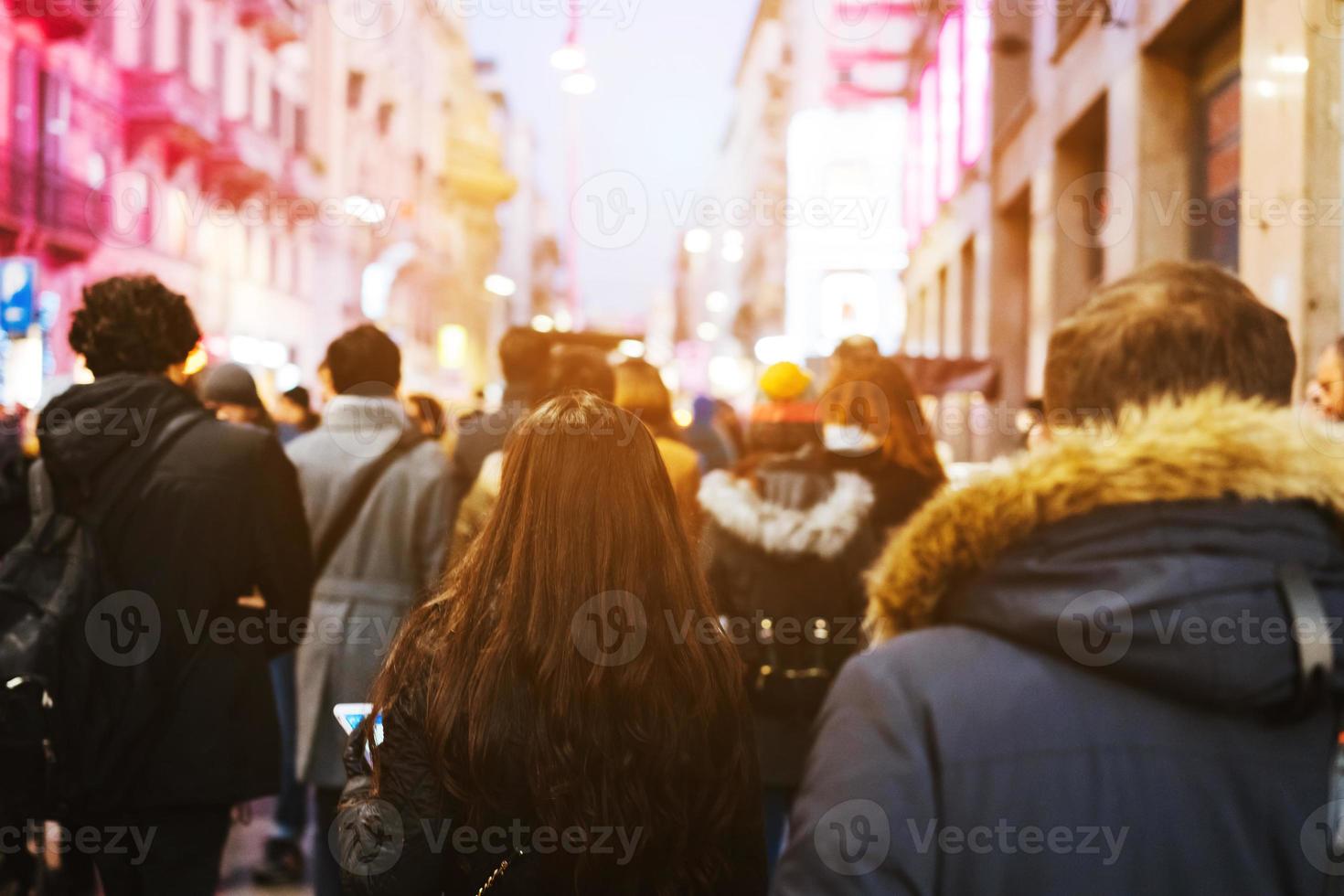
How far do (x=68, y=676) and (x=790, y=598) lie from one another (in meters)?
2.23

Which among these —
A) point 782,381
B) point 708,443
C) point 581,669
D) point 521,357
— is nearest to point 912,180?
point 708,443

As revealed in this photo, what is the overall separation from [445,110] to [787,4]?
19380 mm

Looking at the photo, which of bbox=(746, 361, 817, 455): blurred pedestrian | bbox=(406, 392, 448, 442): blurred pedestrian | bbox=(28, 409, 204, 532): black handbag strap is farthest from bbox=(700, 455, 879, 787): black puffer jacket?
bbox=(406, 392, 448, 442): blurred pedestrian

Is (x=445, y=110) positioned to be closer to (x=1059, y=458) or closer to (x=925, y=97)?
(x=925, y=97)

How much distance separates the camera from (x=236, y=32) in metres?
31.5

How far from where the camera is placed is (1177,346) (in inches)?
73.5

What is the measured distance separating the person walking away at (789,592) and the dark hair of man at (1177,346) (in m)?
2.74

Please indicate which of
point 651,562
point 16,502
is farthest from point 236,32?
point 651,562

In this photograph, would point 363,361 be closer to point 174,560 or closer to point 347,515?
point 347,515

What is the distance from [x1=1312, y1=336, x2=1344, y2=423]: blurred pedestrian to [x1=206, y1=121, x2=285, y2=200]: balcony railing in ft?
91.9

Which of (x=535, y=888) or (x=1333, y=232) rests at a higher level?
(x=1333, y=232)

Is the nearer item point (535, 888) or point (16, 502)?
point (535, 888)

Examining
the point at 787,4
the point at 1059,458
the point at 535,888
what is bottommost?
the point at 535,888

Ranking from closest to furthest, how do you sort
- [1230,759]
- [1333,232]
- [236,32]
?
[1230,759]
[1333,232]
[236,32]
